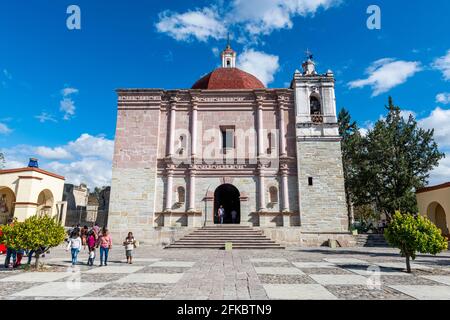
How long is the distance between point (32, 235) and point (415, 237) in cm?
1214

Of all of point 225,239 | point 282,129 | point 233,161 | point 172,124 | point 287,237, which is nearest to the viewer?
point 225,239

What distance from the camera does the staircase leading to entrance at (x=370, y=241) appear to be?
1838cm

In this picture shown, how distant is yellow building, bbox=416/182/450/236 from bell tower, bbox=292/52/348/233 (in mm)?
6129

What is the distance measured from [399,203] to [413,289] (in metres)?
20.1

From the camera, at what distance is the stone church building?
743 inches

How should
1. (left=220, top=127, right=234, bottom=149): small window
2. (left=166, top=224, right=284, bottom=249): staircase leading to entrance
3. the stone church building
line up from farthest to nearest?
(left=220, top=127, right=234, bottom=149): small window
the stone church building
(left=166, top=224, right=284, bottom=249): staircase leading to entrance

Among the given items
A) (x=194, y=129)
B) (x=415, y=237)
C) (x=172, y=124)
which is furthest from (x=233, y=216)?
(x=415, y=237)

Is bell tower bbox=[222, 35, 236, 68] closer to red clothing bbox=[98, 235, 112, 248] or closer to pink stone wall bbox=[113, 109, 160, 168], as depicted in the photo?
pink stone wall bbox=[113, 109, 160, 168]

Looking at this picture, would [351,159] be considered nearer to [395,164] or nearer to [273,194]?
[395,164]

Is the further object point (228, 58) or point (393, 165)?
point (228, 58)

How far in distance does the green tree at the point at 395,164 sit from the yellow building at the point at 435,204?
3668 millimetres

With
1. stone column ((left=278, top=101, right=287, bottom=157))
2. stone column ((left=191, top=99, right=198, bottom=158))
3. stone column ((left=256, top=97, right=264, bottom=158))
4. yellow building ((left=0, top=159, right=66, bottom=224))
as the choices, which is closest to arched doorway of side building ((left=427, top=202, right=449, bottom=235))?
stone column ((left=278, top=101, right=287, bottom=157))

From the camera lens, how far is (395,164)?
2427cm
